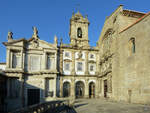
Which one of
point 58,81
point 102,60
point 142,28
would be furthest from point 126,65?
point 58,81

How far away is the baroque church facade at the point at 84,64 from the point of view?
21.0m

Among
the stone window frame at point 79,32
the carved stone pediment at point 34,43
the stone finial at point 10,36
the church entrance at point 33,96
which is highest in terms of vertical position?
the stone window frame at point 79,32

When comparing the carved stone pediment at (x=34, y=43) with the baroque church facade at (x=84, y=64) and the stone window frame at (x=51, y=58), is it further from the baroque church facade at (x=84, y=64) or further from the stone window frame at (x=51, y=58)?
the stone window frame at (x=51, y=58)

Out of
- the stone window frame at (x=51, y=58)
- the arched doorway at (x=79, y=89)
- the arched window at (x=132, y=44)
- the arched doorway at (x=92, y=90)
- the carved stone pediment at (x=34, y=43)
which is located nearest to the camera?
the arched window at (x=132, y=44)

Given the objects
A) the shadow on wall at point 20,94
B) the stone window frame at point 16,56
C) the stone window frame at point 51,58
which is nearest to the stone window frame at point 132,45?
the stone window frame at point 51,58

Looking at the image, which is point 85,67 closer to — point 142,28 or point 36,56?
point 36,56

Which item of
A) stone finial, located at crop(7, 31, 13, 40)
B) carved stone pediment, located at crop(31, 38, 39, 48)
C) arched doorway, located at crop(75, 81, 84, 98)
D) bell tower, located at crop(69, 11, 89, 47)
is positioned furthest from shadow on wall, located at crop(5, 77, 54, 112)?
bell tower, located at crop(69, 11, 89, 47)

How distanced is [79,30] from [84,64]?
8624 millimetres

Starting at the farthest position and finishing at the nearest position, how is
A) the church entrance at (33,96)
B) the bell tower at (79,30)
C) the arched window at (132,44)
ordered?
the bell tower at (79,30), the church entrance at (33,96), the arched window at (132,44)

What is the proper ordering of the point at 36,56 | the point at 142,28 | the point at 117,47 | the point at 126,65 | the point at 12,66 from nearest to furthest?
the point at 142,28
the point at 126,65
the point at 117,47
the point at 12,66
the point at 36,56

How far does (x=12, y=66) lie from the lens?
28.4 meters

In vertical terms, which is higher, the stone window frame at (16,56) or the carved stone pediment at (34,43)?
the carved stone pediment at (34,43)

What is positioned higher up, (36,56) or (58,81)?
(36,56)

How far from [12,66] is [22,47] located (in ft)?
13.2
